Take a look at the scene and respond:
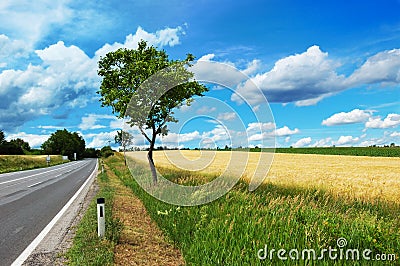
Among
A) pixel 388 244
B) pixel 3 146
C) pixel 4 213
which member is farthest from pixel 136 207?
pixel 3 146

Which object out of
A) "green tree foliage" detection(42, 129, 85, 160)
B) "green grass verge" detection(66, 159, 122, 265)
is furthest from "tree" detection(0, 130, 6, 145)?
"green grass verge" detection(66, 159, 122, 265)

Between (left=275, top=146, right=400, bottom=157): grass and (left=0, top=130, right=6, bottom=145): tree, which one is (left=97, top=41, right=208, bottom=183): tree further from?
(left=0, top=130, right=6, bottom=145): tree

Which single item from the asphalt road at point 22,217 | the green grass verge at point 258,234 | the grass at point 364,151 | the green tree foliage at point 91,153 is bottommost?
the asphalt road at point 22,217

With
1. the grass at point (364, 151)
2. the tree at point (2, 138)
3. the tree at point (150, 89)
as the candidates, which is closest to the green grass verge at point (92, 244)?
the tree at point (150, 89)

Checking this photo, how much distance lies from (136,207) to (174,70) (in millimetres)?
6582

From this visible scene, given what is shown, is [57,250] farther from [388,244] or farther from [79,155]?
[79,155]

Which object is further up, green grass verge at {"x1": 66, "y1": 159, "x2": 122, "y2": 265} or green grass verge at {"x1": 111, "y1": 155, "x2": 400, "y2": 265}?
green grass verge at {"x1": 111, "y1": 155, "x2": 400, "y2": 265}

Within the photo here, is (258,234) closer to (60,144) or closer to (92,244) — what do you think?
(92,244)

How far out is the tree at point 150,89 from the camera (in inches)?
618

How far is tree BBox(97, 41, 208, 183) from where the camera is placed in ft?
51.5

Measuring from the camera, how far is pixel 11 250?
7047 millimetres

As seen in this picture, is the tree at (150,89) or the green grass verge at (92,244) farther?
the tree at (150,89)

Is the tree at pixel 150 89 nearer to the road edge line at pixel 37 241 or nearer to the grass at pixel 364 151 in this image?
the road edge line at pixel 37 241

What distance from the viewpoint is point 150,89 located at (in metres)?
15.9
